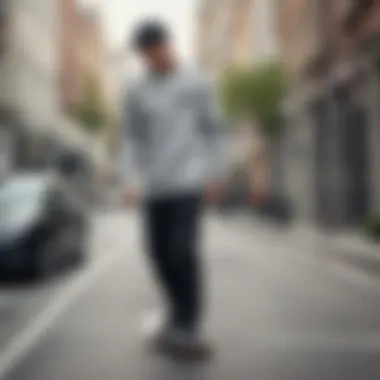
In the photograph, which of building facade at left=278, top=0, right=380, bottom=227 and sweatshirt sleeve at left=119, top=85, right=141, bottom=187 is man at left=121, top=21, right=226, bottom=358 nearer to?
sweatshirt sleeve at left=119, top=85, right=141, bottom=187

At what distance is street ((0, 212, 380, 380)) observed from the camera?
277 centimetres

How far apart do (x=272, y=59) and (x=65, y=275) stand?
2.90 meters

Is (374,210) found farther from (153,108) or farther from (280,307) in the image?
(280,307)

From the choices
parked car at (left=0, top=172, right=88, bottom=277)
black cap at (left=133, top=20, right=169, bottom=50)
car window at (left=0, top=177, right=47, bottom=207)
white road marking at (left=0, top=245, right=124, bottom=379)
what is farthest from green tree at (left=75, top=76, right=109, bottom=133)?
car window at (left=0, top=177, right=47, bottom=207)

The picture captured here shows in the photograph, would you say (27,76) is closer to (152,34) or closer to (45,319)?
(45,319)

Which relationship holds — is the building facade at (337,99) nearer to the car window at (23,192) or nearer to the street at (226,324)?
the street at (226,324)

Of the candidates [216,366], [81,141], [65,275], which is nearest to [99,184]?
[81,141]

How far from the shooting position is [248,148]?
190 inches

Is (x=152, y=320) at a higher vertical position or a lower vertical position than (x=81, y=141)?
lower

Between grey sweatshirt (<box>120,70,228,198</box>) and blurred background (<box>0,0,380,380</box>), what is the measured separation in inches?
3.4

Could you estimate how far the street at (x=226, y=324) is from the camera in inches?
109

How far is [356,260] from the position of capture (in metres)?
3.30

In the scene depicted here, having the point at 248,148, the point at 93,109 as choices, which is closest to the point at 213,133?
the point at 93,109

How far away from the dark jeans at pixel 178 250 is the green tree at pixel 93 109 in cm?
35
